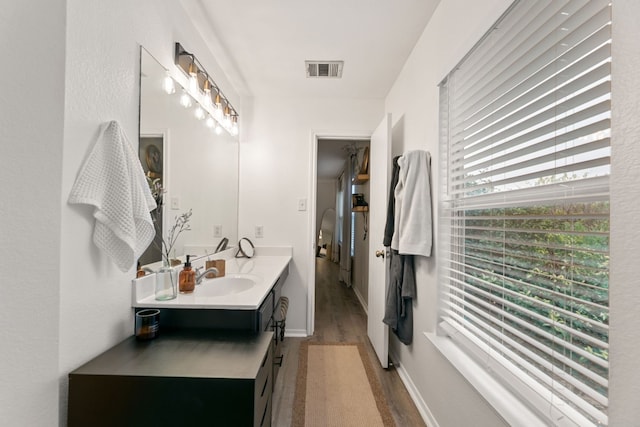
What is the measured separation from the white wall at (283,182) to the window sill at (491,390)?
166cm

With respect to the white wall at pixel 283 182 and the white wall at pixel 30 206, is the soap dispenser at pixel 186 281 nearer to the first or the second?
the white wall at pixel 30 206

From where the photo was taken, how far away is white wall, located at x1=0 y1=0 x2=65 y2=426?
86 centimetres

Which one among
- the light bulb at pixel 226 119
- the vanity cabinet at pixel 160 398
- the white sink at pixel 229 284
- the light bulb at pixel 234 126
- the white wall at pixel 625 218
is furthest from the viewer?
the light bulb at pixel 234 126

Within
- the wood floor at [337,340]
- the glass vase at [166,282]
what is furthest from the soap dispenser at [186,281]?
the wood floor at [337,340]

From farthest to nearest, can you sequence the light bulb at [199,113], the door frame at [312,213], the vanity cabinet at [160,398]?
the door frame at [312,213] < the light bulb at [199,113] < the vanity cabinet at [160,398]

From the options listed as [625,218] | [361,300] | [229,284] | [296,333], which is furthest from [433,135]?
[361,300]

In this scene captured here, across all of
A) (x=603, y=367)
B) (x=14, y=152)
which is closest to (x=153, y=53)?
(x=14, y=152)

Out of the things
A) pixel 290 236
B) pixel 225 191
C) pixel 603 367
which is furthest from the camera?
pixel 290 236

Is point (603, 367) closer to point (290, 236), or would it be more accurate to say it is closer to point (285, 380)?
point (285, 380)

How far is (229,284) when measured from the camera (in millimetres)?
1938

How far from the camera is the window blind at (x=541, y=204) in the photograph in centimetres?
77

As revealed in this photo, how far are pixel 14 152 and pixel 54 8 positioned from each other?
46 cm

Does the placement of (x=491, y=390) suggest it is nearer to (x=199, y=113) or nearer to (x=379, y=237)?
(x=379, y=237)

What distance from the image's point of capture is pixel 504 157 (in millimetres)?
1130
